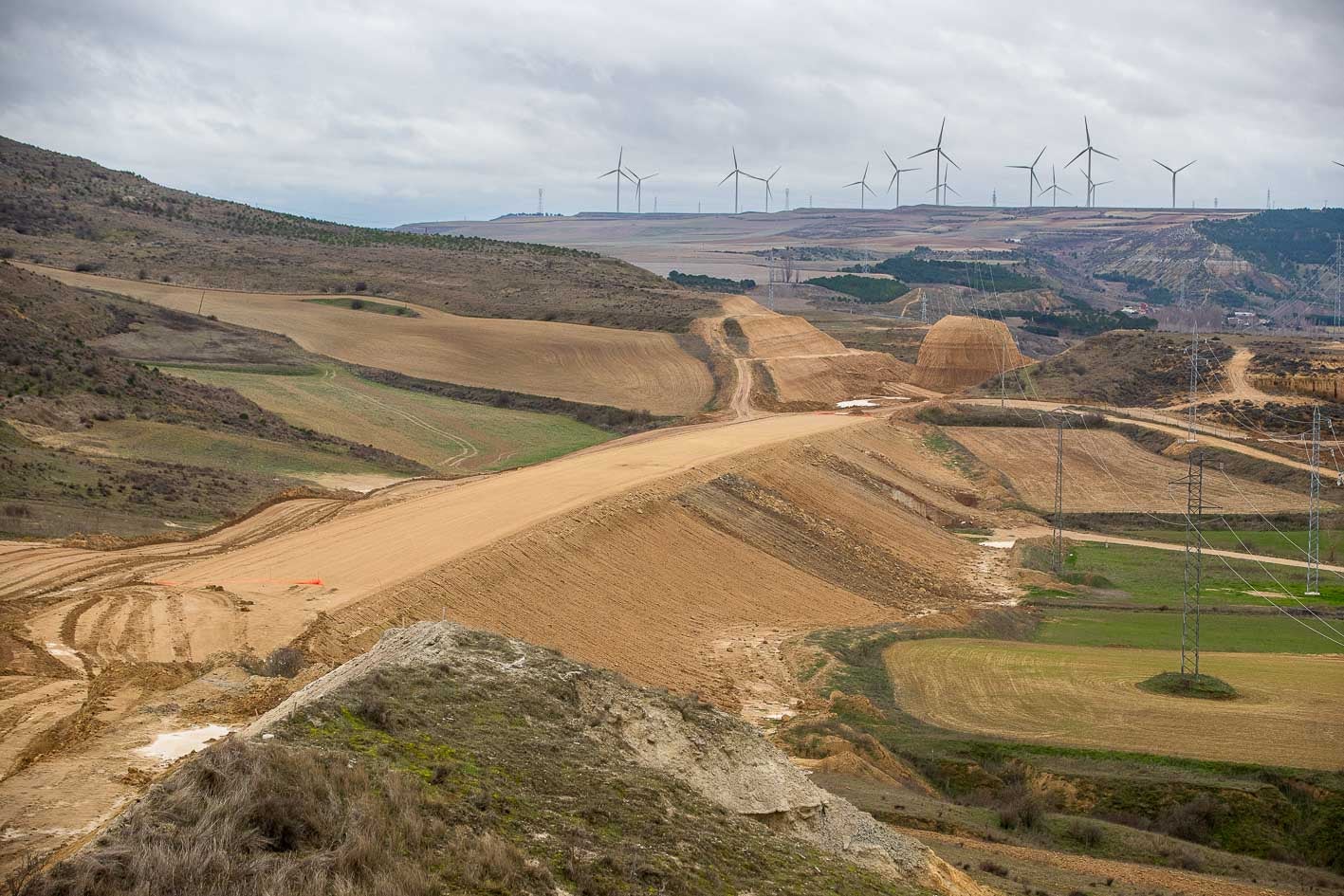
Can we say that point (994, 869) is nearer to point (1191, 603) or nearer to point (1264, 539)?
point (1191, 603)

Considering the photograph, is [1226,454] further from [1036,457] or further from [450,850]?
[450,850]

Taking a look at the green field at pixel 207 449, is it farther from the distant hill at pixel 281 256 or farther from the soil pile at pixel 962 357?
the soil pile at pixel 962 357

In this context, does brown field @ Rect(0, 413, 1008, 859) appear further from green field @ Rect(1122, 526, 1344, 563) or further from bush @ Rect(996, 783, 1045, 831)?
green field @ Rect(1122, 526, 1344, 563)

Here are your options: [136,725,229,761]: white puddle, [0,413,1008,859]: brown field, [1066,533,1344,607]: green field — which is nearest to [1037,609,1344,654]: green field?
[1066,533,1344,607]: green field

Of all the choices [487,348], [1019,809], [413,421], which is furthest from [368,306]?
[1019,809]

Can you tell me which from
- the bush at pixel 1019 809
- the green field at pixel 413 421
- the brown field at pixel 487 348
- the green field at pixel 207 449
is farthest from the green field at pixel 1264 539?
the bush at pixel 1019 809

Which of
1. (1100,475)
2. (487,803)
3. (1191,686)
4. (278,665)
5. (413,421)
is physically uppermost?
(487,803)
